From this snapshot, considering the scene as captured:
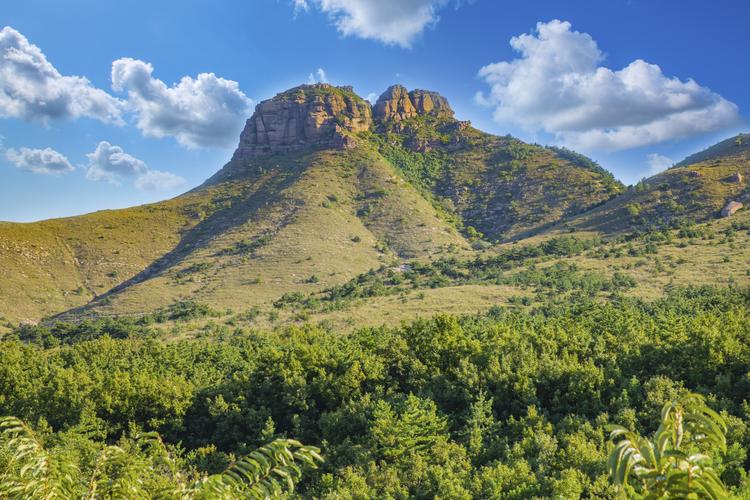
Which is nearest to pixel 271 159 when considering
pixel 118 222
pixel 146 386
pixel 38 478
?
pixel 118 222

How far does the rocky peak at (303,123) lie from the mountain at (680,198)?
241 ft

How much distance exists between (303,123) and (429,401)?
13791cm

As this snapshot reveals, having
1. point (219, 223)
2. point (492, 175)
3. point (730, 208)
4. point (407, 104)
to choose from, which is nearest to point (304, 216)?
point (219, 223)

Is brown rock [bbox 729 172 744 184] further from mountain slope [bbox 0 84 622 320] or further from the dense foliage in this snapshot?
the dense foliage

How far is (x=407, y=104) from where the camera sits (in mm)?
174250

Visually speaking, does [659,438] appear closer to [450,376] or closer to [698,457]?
[698,457]

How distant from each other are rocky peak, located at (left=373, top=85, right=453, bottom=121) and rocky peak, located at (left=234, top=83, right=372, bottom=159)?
28.6 feet

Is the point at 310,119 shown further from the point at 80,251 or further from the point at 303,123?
the point at 80,251

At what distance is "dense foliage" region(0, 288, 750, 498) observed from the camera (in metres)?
17.4

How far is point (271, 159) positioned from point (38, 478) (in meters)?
142

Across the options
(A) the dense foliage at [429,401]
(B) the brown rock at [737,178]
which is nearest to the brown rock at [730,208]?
(B) the brown rock at [737,178]

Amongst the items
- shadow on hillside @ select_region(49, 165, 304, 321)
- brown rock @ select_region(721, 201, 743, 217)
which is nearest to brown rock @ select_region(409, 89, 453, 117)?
shadow on hillside @ select_region(49, 165, 304, 321)

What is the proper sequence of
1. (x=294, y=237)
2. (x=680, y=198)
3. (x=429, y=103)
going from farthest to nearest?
1. (x=429, y=103)
2. (x=294, y=237)
3. (x=680, y=198)

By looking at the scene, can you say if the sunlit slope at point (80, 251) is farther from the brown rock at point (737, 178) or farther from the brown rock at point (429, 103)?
the brown rock at point (737, 178)
